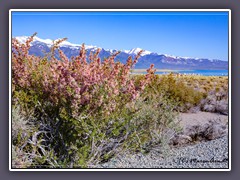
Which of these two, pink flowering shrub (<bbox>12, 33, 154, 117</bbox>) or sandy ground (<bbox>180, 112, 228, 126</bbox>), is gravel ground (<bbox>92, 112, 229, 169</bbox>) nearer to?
pink flowering shrub (<bbox>12, 33, 154, 117</bbox>)

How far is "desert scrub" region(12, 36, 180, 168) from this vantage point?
5672 millimetres

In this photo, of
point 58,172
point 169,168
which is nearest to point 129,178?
point 169,168

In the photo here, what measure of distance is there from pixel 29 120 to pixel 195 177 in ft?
7.41

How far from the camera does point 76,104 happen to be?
5582 millimetres

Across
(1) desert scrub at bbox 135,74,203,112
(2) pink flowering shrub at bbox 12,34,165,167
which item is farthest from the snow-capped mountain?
(1) desert scrub at bbox 135,74,203,112

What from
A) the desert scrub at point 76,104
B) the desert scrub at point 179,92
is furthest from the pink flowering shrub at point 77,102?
the desert scrub at point 179,92

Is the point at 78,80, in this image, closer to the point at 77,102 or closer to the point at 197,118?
the point at 77,102

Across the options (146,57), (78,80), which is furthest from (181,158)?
(78,80)

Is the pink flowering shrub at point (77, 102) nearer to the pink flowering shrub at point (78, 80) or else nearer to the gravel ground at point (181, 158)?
the pink flowering shrub at point (78, 80)

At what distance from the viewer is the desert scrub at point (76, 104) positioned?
5.67 metres

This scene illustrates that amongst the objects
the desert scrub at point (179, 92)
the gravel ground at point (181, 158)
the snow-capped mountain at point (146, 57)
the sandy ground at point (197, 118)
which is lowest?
the gravel ground at point (181, 158)

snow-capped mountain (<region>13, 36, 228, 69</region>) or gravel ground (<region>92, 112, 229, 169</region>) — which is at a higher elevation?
snow-capped mountain (<region>13, 36, 228, 69</region>)

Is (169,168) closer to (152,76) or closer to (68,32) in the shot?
(152,76)

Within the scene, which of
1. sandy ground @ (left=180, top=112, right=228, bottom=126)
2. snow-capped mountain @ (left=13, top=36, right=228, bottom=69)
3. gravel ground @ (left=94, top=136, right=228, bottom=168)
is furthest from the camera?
sandy ground @ (left=180, top=112, right=228, bottom=126)
